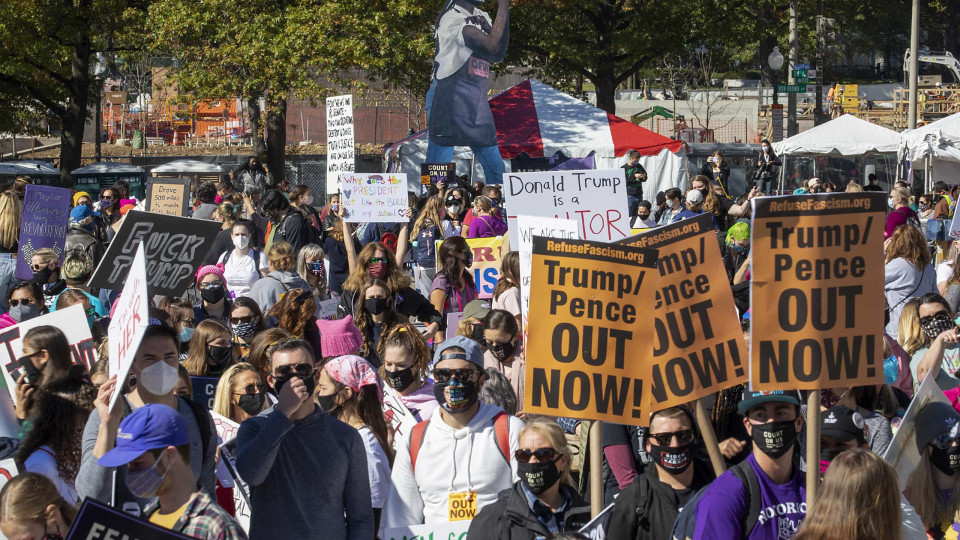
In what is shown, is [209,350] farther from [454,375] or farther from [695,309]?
[695,309]

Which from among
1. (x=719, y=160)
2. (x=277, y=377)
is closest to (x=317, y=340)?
(x=277, y=377)

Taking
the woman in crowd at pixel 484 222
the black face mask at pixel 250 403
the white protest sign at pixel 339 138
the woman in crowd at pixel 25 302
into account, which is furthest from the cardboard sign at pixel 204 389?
the white protest sign at pixel 339 138

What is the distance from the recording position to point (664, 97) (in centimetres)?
5266

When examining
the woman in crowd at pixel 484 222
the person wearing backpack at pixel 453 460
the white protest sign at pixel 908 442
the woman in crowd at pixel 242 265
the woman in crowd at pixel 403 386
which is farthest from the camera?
the woman in crowd at pixel 484 222

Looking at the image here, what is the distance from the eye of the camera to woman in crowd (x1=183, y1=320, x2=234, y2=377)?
6.79 m

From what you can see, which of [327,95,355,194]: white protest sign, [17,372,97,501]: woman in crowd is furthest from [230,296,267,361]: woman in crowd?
[327,95,355,194]: white protest sign

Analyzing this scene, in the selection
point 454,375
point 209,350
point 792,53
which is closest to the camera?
point 454,375

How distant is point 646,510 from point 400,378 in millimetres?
1861

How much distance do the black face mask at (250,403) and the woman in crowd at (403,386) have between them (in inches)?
25.5

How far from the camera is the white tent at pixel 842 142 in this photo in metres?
25.0

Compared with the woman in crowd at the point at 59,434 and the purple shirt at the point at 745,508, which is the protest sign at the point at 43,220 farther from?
the purple shirt at the point at 745,508

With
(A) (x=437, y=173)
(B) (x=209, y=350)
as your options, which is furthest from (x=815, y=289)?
(A) (x=437, y=173)

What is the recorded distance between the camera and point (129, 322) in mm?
4570

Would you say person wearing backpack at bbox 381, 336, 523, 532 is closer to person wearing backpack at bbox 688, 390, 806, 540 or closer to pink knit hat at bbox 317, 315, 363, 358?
person wearing backpack at bbox 688, 390, 806, 540
